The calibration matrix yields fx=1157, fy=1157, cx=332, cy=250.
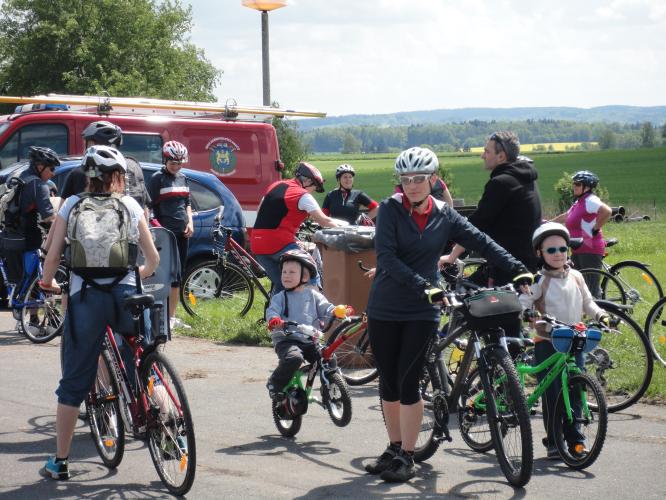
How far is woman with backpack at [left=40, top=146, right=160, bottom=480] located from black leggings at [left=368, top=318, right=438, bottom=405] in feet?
4.24

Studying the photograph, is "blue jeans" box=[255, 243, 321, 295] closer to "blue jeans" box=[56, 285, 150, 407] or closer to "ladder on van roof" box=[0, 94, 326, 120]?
"blue jeans" box=[56, 285, 150, 407]

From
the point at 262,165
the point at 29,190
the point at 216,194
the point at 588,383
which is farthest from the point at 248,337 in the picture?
the point at 262,165

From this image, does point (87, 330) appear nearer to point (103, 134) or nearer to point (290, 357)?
point (290, 357)

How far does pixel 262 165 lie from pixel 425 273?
1193 centimetres

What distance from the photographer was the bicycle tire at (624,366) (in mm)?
7539

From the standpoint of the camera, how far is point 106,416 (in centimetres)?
670

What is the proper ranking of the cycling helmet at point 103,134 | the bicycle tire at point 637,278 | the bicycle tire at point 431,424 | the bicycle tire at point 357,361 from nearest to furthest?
the bicycle tire at point 431,424, the cycling helmet at point 103,134, the bicycle tire at point 357,361, the bicycle tire at point 637,278

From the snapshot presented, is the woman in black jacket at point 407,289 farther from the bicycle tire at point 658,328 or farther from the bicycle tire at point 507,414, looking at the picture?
the bicycle tire at point 658,328

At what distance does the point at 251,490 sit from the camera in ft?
20.2

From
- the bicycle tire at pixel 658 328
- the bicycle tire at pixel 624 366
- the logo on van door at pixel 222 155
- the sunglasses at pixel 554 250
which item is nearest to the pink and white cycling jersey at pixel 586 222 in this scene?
the bicycle tire at pixel 658 328

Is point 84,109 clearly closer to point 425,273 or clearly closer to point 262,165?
point 262,165

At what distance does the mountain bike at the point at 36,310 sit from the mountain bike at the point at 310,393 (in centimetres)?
470

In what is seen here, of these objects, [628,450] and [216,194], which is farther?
[216,194]

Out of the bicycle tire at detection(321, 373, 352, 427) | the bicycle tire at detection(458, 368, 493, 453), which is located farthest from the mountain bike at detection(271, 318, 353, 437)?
the bicycle tire at detection(458, 368, 493, 453)
